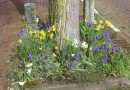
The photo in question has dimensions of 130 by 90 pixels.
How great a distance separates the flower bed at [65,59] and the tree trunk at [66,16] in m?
0.12

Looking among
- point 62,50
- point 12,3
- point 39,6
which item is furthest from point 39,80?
point 12,3

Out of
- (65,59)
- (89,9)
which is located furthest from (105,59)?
(89,9)

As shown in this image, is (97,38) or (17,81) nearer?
(17,81)

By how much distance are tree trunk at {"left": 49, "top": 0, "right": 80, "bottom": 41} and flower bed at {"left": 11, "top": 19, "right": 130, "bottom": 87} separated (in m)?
→ 0.12

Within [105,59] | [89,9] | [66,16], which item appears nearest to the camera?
[105,59]

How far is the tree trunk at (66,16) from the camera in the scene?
5.95 metres

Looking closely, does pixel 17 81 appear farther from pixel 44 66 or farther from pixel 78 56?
pixel 78 56

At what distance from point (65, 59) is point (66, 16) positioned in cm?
72

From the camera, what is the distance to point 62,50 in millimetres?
6023

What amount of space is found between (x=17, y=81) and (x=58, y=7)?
1399 millimetres

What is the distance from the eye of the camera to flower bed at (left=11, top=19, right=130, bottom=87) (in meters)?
5.71

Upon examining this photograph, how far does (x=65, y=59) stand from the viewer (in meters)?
5.95

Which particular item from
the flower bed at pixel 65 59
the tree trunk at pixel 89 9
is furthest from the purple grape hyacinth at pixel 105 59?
the tree trunk at pixel 89 9

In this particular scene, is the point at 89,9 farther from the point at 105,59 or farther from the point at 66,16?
the point at 105,59
